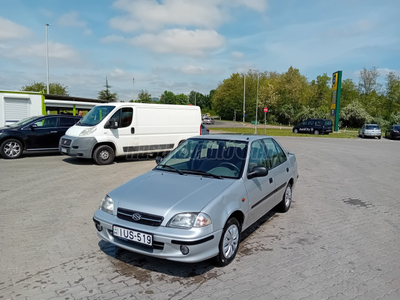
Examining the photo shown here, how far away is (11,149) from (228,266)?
11.1 meters

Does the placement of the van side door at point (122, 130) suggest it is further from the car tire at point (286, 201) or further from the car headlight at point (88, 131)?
the car tire at point (286, 201)

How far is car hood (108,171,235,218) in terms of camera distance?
3.40 metres

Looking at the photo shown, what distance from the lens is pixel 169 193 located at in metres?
3.68

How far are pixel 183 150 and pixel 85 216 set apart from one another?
2195 millimetres

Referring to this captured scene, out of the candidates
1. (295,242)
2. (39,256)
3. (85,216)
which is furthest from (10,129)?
(295,242)

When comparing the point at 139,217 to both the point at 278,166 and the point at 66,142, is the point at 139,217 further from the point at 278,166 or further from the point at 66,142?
the point at 66,142

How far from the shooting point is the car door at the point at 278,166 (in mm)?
5210

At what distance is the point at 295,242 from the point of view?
4543mm

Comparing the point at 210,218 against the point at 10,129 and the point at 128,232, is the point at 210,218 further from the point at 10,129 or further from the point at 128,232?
the point at 10,129

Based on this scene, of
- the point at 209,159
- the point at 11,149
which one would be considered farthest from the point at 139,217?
the point at 11,149

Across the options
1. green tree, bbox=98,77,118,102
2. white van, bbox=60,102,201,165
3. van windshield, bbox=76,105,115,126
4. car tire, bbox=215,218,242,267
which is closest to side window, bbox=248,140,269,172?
car tire, bbox=215,218,242,267

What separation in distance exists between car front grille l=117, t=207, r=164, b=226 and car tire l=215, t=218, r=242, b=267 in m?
0.80

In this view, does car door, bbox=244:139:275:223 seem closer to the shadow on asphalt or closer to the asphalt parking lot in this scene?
the asphalt parking lot

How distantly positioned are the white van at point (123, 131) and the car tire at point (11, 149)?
229cm
